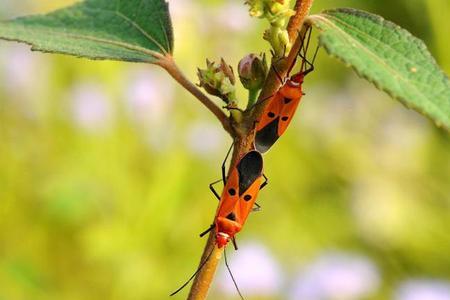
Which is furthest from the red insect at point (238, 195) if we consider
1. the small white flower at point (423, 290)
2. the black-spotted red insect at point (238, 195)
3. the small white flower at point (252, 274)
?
the small white flower at point (423, 290)

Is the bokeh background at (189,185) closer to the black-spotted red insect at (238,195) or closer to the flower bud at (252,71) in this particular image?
the black-spotted red insect at (238,195)

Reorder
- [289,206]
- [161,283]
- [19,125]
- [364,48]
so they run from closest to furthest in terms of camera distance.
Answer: [364,48] → [161,283] → [19,125] → [289,206]

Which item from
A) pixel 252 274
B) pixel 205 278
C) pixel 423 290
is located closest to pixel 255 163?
pixel 205 278

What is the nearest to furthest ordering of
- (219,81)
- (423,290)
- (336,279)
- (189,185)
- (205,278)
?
(205,278), (219,81), (336,279), (423,290), (189,185)

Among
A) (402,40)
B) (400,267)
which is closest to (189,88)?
(402,40)

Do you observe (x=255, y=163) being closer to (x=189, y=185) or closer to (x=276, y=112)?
(x=276, y=112)

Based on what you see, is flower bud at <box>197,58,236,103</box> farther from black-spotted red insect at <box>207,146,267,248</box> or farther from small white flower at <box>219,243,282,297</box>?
small white flower at <box>219,243,282,297</box>

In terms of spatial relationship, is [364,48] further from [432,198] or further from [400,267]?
[432,198]
